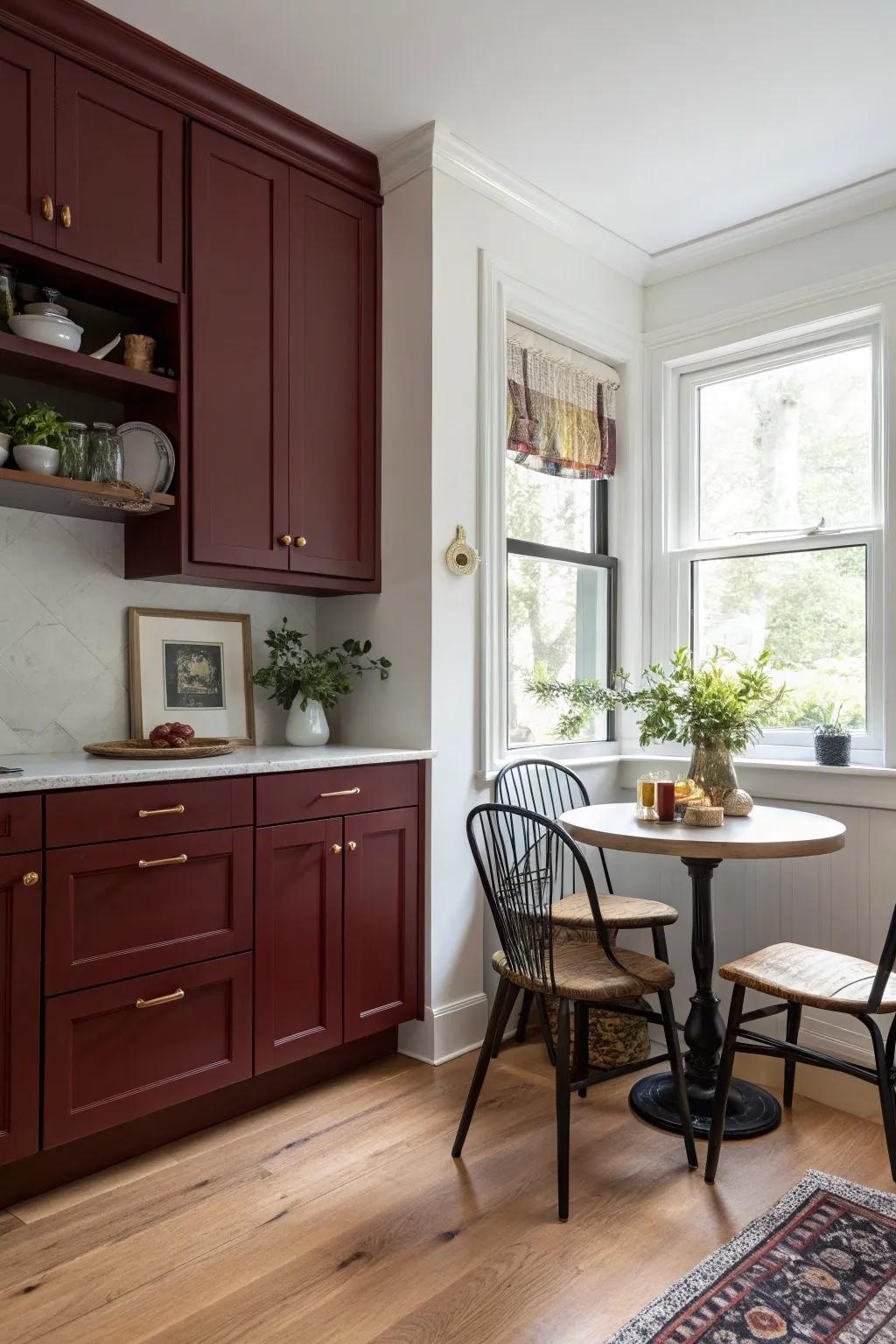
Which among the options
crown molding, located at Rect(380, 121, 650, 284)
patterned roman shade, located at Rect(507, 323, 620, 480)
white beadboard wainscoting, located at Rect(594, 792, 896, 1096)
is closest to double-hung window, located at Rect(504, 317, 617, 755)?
patterned roman shade, located at Rect(507, 323, 620, 480)

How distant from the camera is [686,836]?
2381 mm

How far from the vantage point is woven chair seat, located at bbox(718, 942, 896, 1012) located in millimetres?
2176

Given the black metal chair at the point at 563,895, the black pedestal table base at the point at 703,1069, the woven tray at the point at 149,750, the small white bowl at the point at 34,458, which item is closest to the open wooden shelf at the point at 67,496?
the small white bowl at the point at 34,458

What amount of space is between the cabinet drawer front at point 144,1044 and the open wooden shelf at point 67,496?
→ 3.92 ft

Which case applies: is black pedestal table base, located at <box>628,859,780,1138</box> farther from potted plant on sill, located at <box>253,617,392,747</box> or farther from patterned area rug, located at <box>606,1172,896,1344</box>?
potted plant on sill, located at <box>253,617,392,747</box>

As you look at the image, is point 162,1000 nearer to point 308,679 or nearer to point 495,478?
point 308,679

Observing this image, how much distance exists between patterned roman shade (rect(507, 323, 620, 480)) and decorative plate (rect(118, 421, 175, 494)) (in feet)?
4.13

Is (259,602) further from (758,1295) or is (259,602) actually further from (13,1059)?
(758,1295)

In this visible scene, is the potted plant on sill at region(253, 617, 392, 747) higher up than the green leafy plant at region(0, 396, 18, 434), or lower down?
lower down

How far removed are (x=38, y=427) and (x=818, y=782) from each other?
2.52m

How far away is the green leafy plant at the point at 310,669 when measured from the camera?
9.84 ft

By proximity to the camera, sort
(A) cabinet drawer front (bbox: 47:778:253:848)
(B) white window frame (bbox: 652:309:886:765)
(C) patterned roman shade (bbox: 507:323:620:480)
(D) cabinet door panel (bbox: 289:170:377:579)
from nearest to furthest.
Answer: (A) cabinet drawer front (bbox: 47:778:253:848) < (D) cabinet door panel (bbox: 289:170:377:579) < (B) white window frame (bbox: 652:309:886:765) < (C) patterned roman shade (bbox: 507:323:620:480)

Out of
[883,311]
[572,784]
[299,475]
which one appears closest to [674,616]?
[572,784]

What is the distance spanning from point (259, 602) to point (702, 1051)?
1.96 metres
